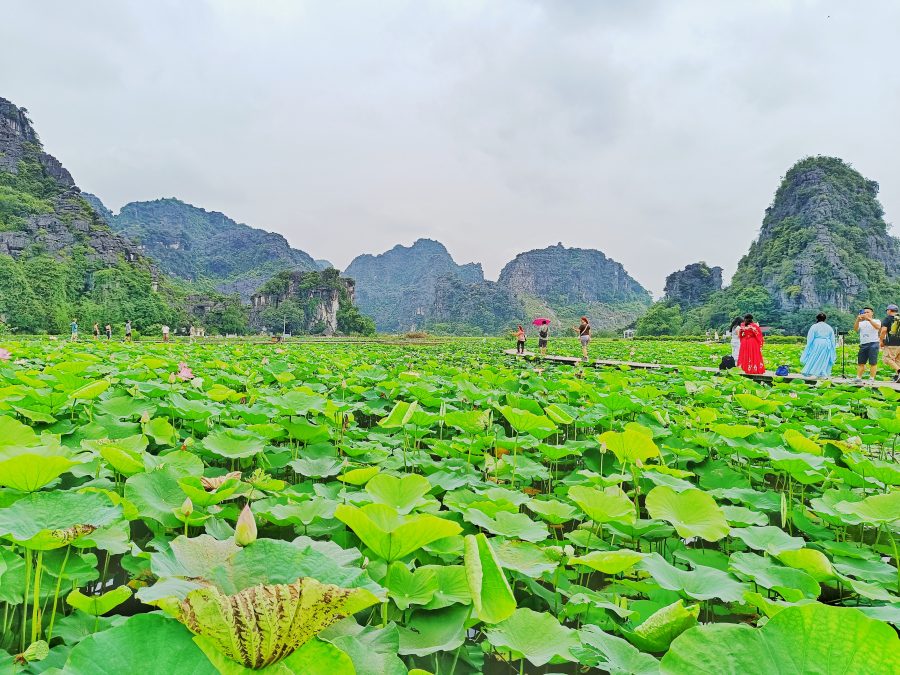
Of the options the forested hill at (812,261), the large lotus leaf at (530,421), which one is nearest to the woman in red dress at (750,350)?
the large lotus leaf at (530,421)

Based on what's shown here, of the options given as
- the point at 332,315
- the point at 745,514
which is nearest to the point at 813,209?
the point at 332,315

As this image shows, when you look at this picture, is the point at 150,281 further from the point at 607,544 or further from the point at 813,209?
the point at 813,209

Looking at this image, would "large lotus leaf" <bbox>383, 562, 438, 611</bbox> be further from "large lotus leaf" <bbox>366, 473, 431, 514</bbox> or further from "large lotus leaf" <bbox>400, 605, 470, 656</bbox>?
"large lotus leaf" <bbox>366, 473, 431, 514</bbox>

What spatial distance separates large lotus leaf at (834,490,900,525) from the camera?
128 cm

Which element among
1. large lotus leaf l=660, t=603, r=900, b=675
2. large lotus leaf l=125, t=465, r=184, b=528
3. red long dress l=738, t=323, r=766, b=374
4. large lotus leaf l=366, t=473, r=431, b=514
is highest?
red long dress l=738, t=323, r=766, b=374

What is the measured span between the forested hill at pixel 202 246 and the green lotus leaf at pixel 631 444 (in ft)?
350

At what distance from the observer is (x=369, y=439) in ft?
7.61

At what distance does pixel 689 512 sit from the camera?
4.15 ft

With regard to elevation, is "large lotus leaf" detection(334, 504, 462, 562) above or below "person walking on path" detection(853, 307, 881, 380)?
below

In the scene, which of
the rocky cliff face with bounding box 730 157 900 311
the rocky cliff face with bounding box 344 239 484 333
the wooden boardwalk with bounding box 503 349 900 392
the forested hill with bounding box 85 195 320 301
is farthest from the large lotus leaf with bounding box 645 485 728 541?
the rocky cliff face with bounding box 344 239 484 333

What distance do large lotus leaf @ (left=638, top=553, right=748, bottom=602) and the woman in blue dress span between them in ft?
24.1

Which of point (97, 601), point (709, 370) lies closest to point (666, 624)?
point (97, 601)

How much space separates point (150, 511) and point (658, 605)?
43.4 inches

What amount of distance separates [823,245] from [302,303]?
201ft
